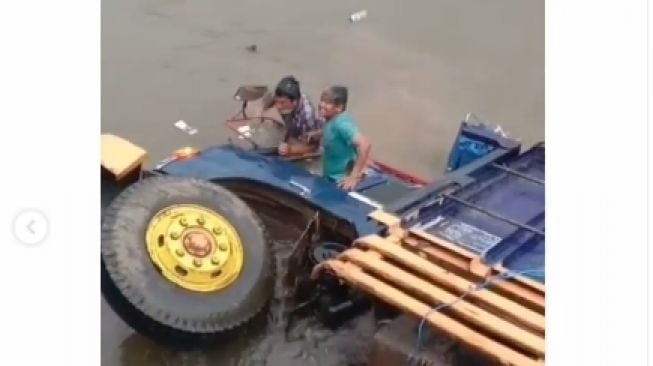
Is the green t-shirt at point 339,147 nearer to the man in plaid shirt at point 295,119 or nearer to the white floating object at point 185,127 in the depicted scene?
the man in plaid shirt at point 295,119

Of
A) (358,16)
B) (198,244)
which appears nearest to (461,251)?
(198,244)

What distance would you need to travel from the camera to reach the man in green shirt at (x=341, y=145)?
4.21 meters

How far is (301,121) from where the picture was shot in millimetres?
4695

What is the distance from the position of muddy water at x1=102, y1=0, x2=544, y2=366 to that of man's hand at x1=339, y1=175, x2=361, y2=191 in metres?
0.98

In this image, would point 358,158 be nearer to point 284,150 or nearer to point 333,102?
point 333,102

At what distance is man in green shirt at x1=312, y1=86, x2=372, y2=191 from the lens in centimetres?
421

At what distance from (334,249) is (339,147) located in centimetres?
61

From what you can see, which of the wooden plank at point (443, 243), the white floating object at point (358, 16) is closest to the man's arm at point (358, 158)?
the wooden plank at point (443, 243)

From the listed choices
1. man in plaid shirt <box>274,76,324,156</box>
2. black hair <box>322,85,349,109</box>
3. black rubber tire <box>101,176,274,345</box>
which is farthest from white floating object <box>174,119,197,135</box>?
black rubber tire <box>101,176,274,345</box>

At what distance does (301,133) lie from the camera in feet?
15.4

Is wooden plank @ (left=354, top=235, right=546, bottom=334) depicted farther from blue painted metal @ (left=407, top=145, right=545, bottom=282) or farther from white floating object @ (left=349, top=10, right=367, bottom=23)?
white floating object @ (left=349, top=10, right=367, bottom=23)

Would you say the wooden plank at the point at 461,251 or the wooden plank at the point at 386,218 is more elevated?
the wooden plank at the point at 386,218
